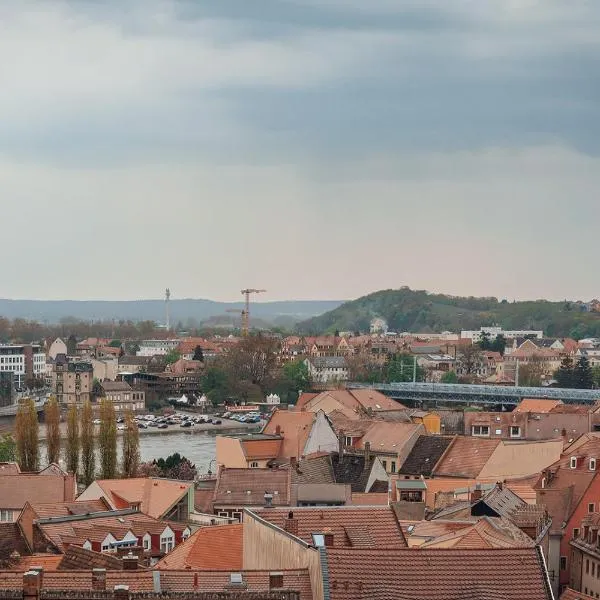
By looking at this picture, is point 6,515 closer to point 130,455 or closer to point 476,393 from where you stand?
point 130,455

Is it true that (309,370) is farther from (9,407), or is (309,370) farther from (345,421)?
(345,421)

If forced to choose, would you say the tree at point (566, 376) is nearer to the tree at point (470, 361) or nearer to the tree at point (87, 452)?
the tree at point (470, 361)

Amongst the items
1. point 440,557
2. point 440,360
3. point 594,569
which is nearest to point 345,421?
point 594,569

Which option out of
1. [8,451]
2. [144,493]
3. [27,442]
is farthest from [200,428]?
[144,493]

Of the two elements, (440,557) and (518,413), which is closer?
(440,557)

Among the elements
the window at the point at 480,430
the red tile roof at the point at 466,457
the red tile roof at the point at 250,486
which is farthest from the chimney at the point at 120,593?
the window at the point at 480,430

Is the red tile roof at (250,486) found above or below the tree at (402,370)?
below

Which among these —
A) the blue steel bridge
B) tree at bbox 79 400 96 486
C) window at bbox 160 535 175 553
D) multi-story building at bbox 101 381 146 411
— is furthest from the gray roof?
window at bbox 160 535 175 553

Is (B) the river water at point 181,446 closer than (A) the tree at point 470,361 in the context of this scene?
Yes
